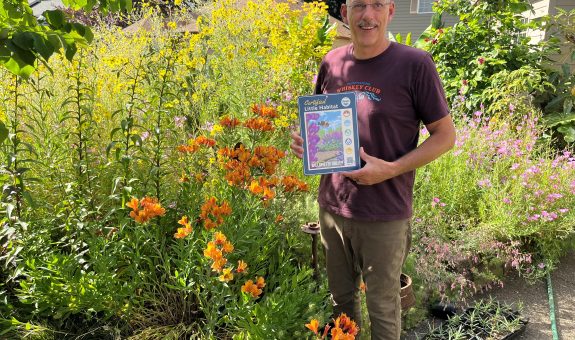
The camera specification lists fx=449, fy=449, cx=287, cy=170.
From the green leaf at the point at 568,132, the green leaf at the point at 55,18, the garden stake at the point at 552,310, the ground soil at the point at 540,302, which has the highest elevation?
the green leaf at the point at 55,18

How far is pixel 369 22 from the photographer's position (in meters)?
1.87

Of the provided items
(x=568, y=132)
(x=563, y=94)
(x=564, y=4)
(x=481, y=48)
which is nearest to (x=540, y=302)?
(x=568, y=132)

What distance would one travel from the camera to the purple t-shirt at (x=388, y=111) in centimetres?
186

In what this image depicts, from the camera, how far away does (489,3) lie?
7.07m

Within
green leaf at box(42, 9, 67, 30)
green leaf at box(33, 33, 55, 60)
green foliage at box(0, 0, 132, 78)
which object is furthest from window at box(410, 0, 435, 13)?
green leaf at box(33, 33, 55, 60)

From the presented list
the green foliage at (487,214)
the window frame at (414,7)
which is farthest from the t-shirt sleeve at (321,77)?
the window frame at (414,7)

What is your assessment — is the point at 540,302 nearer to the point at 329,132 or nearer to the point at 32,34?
the point at 329,132

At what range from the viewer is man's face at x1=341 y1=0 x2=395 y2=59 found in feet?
6.15

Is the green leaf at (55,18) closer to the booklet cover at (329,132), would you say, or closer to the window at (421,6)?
the booklet cover at (329,132)

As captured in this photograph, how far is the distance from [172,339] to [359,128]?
137 centimetres

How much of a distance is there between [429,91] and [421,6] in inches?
667

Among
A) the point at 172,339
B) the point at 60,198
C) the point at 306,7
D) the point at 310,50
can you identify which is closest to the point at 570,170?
the point at 310,50

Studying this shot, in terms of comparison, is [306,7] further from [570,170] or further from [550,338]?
[550,338]

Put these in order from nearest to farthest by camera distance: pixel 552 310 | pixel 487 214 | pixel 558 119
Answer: pixel 552 310, pixel 487 214, pixel 558 119
